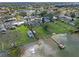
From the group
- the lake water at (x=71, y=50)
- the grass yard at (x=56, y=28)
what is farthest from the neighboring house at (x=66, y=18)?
the lake water at (x=71, y=50)

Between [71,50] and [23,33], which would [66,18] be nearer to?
[71,50]

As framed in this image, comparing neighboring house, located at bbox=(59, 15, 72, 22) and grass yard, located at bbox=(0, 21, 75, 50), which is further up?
neighboring house, located at bbox=(59, 15, 72, 22)

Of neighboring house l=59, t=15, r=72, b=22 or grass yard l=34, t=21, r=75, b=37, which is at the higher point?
neighboring house l=59, t=15, r=72, b=22

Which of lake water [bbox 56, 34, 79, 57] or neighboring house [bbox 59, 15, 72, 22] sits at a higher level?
neighboring house [bbox 59, 15, 72, 22]

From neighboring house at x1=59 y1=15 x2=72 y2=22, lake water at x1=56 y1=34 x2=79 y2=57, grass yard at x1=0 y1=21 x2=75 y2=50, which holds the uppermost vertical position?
neighboring house at x1=59 y1=15 x2=72 y2=22

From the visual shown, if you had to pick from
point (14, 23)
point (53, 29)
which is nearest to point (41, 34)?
point (53, 29)

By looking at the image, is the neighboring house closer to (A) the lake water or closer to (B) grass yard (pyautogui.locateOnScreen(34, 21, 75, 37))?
(B) grass yard (pyautogui.locateOnScreen(34, 21, 75, 37))

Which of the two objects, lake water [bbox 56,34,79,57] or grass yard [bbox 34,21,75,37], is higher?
grass yard [bbox 34,21,75,37]

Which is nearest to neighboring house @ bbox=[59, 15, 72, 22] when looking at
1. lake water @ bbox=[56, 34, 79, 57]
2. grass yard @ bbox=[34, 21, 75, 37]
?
grass yard @ bbox=[34, 21, 75, 37]

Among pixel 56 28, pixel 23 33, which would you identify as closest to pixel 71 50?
pixel 56 28

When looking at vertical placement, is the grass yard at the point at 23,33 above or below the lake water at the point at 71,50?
above

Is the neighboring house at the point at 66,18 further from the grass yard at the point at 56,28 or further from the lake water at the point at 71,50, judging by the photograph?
the lake water at the point at 71,50
